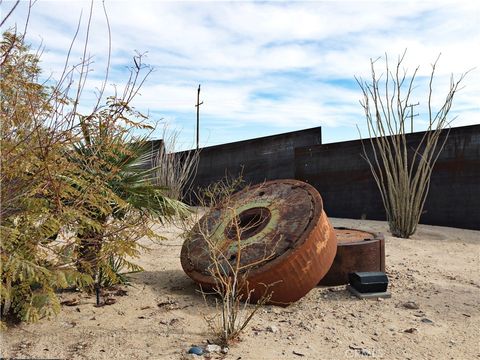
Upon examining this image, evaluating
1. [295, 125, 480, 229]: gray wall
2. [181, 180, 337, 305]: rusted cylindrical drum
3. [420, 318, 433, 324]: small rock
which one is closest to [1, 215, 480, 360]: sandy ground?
[420, 318, 433, 324]: small rock

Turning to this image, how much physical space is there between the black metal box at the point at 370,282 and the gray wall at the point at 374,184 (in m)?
5.02

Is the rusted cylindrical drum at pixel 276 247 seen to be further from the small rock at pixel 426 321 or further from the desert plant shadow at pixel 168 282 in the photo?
the small rock at pixel 426 321

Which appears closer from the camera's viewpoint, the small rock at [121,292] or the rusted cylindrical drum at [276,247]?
the rusted cylindrical drum at [276,247]

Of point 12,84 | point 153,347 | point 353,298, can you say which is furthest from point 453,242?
point 12,84

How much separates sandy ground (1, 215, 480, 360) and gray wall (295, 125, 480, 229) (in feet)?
13.9

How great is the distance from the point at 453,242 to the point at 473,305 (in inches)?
142

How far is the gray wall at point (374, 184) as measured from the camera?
8703 millimetres

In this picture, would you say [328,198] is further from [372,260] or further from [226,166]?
[372,260]

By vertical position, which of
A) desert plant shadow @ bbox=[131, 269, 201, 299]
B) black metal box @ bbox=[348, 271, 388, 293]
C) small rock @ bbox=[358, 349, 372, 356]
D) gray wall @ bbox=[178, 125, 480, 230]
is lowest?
small rock @ bbox=[358, 349, 372, 356]

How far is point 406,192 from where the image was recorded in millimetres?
8156

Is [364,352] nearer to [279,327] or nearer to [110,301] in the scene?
[279,327]

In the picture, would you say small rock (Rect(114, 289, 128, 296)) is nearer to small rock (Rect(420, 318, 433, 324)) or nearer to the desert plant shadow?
the desert plant shadow

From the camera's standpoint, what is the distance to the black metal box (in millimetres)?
4293

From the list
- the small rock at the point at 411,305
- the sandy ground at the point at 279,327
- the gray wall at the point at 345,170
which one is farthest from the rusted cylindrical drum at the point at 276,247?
the gray wall at the point at 345,170
